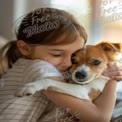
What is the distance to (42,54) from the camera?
2.47 feet

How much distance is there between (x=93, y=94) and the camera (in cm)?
73

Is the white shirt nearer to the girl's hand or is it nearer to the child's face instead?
the child's face

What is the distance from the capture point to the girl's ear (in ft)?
2.55

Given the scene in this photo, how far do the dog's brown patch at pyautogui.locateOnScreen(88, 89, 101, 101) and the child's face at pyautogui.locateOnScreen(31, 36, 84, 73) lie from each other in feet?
0.29

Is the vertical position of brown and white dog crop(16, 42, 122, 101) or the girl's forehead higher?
the girl's forehead

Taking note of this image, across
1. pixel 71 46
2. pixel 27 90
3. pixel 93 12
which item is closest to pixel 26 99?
pixel 27 90

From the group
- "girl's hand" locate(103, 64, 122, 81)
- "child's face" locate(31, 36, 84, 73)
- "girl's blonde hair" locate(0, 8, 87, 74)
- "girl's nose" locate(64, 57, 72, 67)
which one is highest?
"girl's blonde hair" locate(0, 8, 87, 74)

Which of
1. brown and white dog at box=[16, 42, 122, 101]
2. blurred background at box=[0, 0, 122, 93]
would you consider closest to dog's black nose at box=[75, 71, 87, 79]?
brown and white dog at box=[16, 42, 122, 101]

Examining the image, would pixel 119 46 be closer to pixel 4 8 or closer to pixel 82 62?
pixel 82 62

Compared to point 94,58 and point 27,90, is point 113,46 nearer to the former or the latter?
point 94,58

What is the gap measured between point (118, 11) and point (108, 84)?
0.59 feet

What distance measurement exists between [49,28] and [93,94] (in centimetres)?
19

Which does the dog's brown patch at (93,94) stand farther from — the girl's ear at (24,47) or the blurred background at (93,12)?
the girl's ear at (24,47)

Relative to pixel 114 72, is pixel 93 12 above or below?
above
